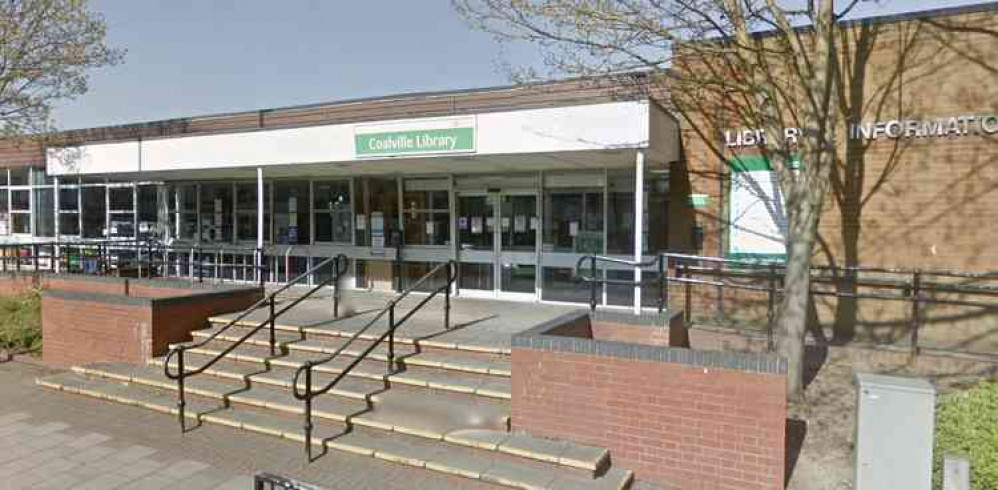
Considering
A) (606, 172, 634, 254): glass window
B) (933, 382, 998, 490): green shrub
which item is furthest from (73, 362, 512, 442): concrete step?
(606, 172, 634, 254): glass window

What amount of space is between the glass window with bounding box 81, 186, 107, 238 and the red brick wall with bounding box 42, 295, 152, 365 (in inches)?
348

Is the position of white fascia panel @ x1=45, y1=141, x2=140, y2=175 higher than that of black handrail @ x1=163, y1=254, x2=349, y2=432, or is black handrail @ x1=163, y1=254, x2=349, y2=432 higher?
white fascia panel @ x1=45, y1=141, x2=140, y2=175

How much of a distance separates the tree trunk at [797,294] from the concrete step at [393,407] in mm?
2854

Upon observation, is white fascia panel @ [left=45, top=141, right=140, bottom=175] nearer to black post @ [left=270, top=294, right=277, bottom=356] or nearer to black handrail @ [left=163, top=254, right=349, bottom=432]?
black handrail @ [left=163, top=254, right=349, bottom=432]

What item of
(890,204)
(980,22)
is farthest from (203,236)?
(980,22)

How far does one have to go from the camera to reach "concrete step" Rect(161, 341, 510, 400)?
5605mm

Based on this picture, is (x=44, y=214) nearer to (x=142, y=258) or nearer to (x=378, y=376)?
(x=142, y=258)

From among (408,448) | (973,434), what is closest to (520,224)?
(408,448)

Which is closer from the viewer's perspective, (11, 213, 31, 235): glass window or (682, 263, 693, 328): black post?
(682, 263, 693, 328): black post

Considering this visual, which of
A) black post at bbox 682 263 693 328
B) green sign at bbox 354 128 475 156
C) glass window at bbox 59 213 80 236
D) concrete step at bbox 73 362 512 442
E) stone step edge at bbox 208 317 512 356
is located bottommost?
concrete step at bbox 73 362 512 442

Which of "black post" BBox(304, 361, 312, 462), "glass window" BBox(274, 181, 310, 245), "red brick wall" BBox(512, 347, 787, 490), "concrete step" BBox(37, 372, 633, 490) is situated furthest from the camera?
"glass window" BBox(274, 181, 310, 245)

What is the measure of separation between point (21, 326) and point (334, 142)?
571cm

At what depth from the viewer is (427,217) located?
11359 millimetres

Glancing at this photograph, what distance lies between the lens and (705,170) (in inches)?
359
